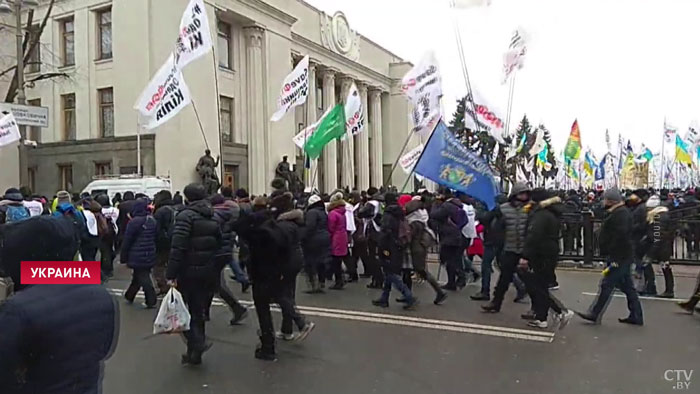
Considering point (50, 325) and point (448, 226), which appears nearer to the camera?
point (50, 325)

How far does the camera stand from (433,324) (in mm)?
7809

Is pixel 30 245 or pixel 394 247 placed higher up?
pixel 30 245

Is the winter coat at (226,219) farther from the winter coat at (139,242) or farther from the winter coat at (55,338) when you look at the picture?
the winter coat at (55,338)

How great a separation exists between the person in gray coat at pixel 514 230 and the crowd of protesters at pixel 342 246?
2 centimetres

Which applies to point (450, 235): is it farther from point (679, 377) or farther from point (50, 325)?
point (50, 325)

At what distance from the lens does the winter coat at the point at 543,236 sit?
735 cm

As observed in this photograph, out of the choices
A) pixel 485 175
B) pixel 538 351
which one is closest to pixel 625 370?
pixel 538 351

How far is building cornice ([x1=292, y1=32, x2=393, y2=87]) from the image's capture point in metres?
37.4

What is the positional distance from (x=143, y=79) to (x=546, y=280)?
72.2ft

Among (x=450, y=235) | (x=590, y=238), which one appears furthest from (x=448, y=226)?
(x=590, y=238)

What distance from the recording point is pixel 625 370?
5.85 meters

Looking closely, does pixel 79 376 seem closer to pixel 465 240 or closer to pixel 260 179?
pixel 465 240

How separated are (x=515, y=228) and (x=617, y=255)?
1309mm

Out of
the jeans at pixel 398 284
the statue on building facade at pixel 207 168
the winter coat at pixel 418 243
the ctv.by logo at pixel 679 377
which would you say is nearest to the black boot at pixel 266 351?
the jeans at pixel 398 284
